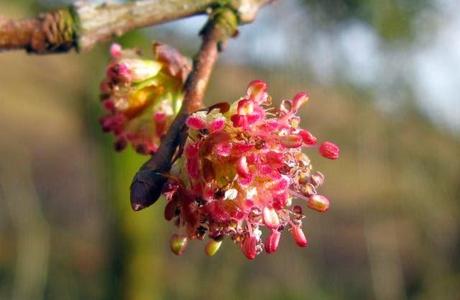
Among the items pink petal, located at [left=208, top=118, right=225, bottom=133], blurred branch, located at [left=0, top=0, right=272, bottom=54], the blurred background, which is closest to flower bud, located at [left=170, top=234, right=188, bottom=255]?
pink petal, located at [left=208, top=118, right=225, bottom=133]

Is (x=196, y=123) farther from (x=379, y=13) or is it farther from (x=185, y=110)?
(x=379, y=13)

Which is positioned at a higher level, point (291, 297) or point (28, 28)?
point (28, 28)

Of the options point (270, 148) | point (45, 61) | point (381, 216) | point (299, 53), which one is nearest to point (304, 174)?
point (270, 148)

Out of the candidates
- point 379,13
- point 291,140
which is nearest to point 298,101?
point 291,140

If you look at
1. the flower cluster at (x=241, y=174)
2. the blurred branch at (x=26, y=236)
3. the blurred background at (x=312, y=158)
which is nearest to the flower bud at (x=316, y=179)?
the flower cluster at (x=241, y=174)

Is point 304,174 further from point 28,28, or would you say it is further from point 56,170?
point 56,170

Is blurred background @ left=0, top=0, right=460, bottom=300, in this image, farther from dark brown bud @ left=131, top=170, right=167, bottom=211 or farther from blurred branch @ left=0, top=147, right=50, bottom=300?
dark brown bud @ left=131, top=170, right=167, bottom=211

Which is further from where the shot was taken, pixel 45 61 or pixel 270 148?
pixel 45 61
